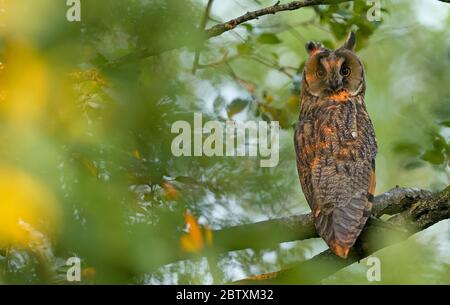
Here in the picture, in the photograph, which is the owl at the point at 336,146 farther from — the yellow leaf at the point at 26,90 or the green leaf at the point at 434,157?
the yellow leaf at the point at 26,90

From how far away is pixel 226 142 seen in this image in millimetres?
3738

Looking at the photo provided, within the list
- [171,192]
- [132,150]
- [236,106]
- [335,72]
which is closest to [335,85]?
[335,72]

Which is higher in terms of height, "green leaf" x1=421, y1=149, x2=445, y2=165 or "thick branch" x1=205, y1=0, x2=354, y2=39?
"thick branch" x1=205, y1=0, x2=354, y2=39

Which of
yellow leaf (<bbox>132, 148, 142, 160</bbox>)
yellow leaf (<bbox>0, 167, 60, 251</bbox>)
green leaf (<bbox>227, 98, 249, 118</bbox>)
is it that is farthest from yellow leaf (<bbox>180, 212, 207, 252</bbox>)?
green leaf (<bbox>227, 98, 249, 118</bbox>)

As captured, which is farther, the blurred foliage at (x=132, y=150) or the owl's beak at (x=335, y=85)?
the owl's beak at (x=335, y=85)

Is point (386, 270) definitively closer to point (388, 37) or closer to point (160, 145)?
point (160, 145)

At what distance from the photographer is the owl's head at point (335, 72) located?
4238 mm

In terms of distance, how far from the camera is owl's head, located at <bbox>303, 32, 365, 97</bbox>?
4238 millimetres

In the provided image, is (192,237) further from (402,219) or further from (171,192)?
(402,219)

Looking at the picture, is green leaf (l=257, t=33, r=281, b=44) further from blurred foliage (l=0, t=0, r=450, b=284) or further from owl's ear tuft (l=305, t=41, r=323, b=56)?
owl's ear tuft (l=305, t=41, r=323, b=56)

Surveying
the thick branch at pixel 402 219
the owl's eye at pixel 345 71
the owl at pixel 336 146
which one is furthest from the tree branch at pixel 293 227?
the owl's eye at pixel 345 71

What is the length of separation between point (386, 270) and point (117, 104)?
1.33 meters

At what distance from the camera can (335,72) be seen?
426cm

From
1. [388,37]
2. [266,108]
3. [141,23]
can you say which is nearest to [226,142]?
[266,108]
